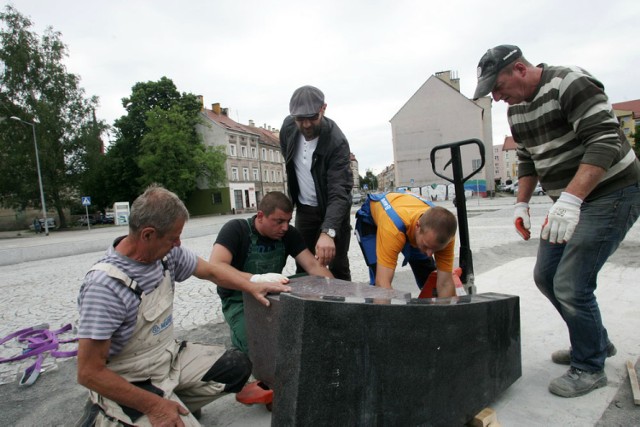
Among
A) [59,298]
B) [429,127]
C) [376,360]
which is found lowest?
[59,298]

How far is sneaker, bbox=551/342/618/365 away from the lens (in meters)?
2.53

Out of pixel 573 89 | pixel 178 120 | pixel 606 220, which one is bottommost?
pixel 606 220

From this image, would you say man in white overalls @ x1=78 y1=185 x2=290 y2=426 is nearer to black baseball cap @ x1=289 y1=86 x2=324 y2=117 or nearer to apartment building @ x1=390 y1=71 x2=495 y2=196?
black baseball cap @ x1=289 y1=86 x2=324 y2=117

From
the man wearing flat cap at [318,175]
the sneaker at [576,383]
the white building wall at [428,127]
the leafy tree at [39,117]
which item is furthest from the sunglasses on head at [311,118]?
the white building wall at [428,127]

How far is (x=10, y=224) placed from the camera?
38.9 m

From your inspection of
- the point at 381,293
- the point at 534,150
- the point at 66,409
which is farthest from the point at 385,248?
the point at 66,409

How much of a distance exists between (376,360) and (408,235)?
1.29 metres

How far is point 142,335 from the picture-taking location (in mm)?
1886

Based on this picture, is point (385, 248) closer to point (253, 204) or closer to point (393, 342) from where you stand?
point (393, 342)

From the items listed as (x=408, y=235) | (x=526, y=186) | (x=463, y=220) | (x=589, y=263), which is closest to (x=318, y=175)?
(x=408, y=235)

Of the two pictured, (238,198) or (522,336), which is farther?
(238,198)

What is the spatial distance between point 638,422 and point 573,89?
1.61 m

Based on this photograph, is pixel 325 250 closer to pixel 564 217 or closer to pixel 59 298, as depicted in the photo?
pixel 564 217

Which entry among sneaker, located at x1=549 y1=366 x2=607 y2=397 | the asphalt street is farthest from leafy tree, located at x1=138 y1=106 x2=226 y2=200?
sneaker, located at x1=549 y1=366 x2=607 y2=397
